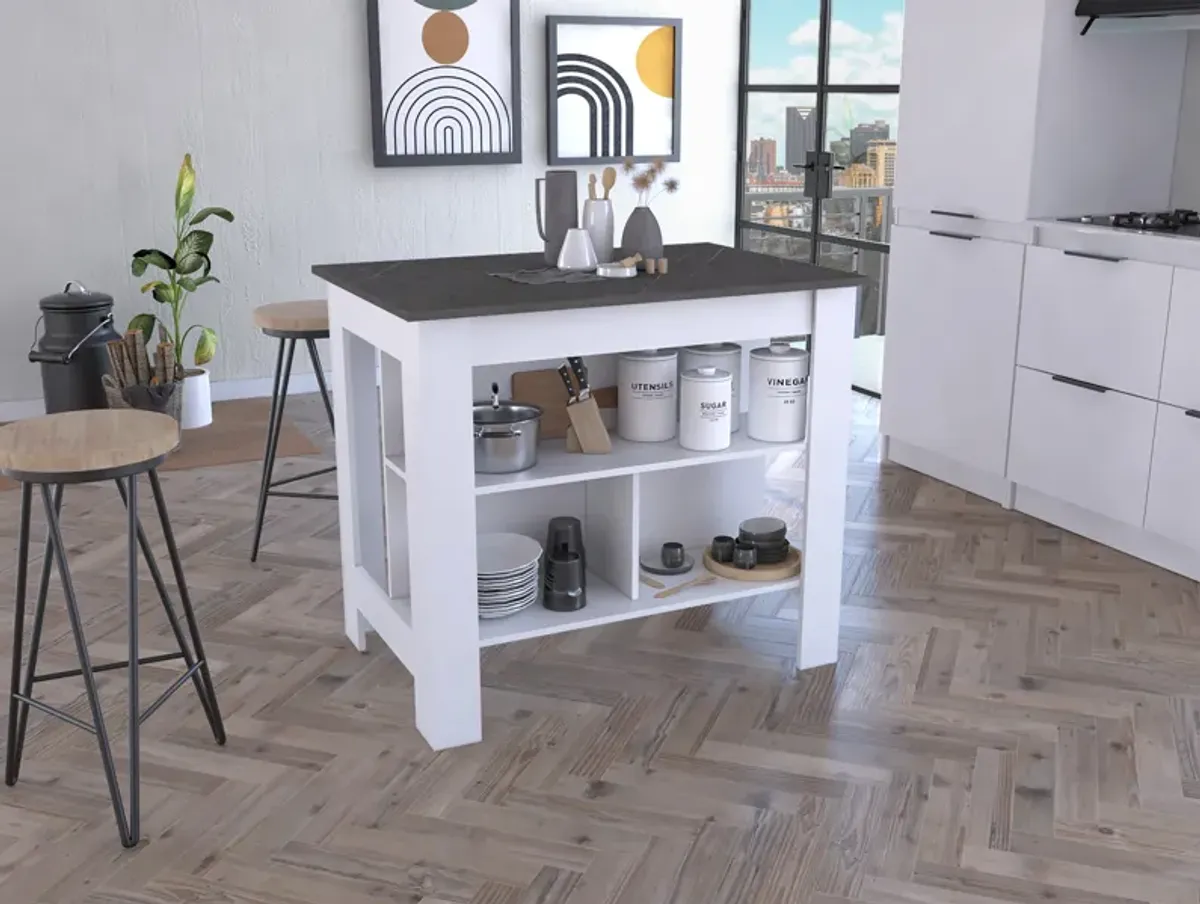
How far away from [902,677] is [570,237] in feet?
4.47

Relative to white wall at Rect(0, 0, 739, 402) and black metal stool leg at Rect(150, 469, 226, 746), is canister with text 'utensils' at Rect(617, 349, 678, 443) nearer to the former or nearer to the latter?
black metal stool leg at Rect(150, 469, 226, 746)

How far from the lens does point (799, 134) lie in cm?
654

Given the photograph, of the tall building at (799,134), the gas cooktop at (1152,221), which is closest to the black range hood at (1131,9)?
the gas cooktop at (1152,221)

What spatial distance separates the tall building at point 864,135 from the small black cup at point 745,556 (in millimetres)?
3265

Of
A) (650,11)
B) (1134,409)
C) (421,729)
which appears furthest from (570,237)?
(650,11)

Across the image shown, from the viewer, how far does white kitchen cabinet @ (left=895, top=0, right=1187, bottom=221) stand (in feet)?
13.8

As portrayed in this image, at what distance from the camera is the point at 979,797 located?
2.70 meters

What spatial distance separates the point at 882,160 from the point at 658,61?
1.34 m

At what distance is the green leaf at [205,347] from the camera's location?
5.50 metres

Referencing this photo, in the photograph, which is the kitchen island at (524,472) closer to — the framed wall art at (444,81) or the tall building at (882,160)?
the tall building at (882,160)

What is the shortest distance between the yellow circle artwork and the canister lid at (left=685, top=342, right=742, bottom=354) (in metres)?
3.70

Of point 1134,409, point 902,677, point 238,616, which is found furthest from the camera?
point 1134,409

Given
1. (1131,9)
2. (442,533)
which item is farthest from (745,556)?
(1131,9)

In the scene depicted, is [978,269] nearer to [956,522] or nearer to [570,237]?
[956,522]
